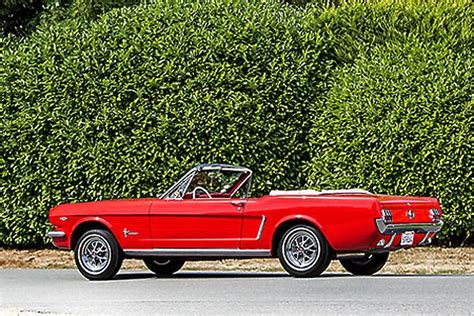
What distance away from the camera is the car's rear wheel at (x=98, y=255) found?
13.5 meters

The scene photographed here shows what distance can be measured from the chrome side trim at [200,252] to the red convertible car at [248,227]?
0.5 inches

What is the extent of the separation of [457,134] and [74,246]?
22.2 ft

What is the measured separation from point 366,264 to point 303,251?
5.14 ft

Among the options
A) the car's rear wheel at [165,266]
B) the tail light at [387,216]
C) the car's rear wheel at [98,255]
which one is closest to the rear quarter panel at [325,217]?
the tail light at [387,216]

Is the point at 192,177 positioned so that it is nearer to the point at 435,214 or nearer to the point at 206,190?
the point at 206,190

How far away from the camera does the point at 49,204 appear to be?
62.1 feet

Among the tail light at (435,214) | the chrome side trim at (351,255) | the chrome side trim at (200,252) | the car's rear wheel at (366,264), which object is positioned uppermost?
the tail light at (435,214)

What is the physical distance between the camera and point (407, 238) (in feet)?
41.5

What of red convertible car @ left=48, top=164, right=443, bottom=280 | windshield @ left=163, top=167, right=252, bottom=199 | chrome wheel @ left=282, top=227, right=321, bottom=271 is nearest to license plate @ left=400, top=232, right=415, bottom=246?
red convertible car @ left=48, top=164, right=443, bottom=280

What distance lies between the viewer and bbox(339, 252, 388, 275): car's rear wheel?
542 inches

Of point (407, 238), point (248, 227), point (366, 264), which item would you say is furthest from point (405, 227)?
point (248, 227)

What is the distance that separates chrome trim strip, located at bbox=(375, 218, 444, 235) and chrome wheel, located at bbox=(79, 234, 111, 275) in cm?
336

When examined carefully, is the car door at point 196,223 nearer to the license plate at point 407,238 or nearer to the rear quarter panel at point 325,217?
the rear quarter panel at point 325,217

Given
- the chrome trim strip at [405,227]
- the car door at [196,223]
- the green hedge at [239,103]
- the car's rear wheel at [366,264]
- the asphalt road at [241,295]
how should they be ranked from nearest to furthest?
the asphalt road at [241,295]
the chrome trim strip at [405,227]
the car door at [196,223]
the car's rear wheel at [366,264]
the green hedge at [239,103]
